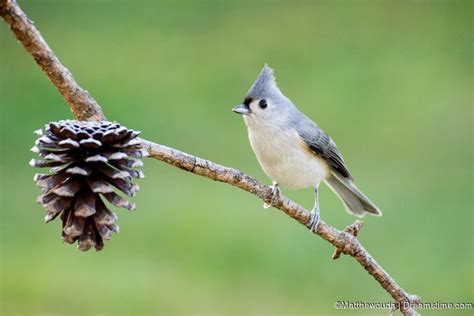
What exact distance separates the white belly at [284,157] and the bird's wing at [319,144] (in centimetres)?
4

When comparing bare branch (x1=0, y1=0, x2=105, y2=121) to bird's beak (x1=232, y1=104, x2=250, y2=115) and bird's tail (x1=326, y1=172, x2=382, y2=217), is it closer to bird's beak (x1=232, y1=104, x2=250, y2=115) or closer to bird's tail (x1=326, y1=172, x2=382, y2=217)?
bird's beak (x1=232, y1=104, x2=250, y2=115)

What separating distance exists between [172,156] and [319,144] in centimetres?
113

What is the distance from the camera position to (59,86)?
1.28 meters

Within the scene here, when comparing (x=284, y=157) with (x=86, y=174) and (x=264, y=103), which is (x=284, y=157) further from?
(x=86, y=174)

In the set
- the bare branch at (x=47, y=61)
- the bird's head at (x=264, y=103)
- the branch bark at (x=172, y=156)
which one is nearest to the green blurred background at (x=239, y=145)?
the bird's head at (x=264, y=103)

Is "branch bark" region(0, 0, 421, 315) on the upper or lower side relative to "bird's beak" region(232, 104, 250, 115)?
lower

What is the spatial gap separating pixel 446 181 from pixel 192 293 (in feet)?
6.12

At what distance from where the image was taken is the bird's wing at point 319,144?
93.2 inches

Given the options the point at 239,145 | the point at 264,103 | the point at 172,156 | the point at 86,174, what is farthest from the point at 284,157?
the point at 239,145

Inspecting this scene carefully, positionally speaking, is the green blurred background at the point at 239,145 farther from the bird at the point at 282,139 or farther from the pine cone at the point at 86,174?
the pine cone at the point at 86,174

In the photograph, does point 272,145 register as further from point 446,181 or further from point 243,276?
point 446,181

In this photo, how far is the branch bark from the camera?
117 cm

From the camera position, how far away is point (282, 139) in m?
2.25

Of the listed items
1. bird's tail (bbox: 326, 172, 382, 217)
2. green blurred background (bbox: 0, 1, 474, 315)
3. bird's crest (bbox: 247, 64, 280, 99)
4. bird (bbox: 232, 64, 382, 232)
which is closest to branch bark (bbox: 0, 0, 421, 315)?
bird (bbox: 232, 64, 382, 232)
